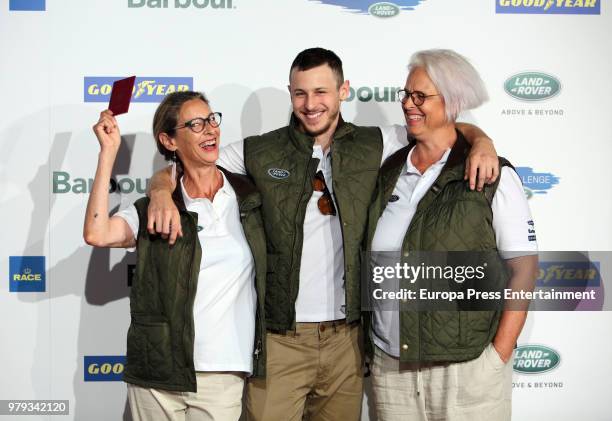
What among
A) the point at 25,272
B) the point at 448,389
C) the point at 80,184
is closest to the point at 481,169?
the point at 448,389

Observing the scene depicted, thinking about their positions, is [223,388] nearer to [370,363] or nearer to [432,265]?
[370,363]

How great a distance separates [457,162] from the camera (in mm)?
2264

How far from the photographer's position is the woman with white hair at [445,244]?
2.18 m

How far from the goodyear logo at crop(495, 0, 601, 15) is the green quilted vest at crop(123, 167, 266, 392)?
65.2 inches

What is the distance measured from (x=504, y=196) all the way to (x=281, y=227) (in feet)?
2.50

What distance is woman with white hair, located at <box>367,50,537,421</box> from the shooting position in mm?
2180

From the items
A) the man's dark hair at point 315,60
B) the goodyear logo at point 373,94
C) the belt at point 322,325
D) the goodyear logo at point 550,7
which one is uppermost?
the goodyear logo at point 550,7

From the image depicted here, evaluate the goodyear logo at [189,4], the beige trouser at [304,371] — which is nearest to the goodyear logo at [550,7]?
the goodyear logo at [189,4]

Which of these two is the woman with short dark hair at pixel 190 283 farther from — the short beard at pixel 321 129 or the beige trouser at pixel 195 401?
the short beard at pixel 321 129

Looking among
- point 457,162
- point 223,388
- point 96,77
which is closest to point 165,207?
point 223,388

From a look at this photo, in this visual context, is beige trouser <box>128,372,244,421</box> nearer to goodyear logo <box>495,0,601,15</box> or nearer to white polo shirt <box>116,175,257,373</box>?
white polo shirt <box>116,175,257,373</box>

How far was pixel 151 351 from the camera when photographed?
224 centimetres

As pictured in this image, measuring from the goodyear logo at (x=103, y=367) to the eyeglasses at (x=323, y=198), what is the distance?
4.53 ft

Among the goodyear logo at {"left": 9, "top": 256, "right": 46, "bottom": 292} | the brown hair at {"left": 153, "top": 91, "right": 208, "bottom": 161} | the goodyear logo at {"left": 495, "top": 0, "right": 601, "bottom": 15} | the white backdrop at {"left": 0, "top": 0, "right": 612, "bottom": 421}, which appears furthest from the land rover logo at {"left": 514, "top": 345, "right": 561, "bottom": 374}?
the goodyear logo at {"left": 9, "top": 256, "right": 46, "bottom": 292}
